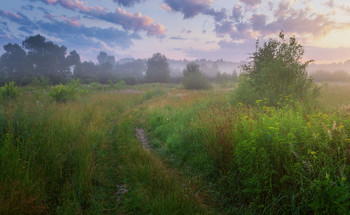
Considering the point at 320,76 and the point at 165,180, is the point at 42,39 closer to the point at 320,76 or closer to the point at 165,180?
the point at 165,180

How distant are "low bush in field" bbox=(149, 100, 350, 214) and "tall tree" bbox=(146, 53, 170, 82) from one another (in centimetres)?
6038

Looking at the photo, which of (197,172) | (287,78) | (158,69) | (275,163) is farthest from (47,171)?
(158,69)

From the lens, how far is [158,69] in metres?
66.8

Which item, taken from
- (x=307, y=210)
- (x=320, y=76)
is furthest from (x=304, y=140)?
(x=320, y=76)

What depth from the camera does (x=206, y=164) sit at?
470cm

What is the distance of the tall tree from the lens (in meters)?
64.6

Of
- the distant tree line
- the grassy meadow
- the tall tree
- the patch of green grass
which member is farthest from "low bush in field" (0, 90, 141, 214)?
the tall tree

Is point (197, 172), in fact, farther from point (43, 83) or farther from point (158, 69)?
point (158, 69)

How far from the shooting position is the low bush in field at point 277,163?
2.59m

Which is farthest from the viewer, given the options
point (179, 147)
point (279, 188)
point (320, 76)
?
point (320, 76)

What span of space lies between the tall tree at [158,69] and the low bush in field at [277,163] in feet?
198

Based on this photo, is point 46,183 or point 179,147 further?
point 179,147

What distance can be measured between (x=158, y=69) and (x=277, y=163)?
6590 cm

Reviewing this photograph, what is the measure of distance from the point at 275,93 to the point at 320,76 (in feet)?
144
